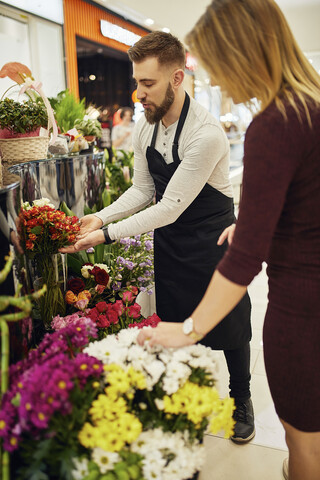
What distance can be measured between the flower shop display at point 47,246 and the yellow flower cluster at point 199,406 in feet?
2.44

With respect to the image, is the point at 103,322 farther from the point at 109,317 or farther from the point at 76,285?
the point at 76,285

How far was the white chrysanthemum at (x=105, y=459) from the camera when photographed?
87 cm

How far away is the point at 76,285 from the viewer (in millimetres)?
1821

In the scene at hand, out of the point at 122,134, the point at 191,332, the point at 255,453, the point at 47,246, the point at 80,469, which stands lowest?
the point at 255,453

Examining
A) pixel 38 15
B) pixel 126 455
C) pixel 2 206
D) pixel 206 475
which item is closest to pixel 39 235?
pixel 2 206

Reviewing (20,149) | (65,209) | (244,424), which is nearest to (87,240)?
(65,209)

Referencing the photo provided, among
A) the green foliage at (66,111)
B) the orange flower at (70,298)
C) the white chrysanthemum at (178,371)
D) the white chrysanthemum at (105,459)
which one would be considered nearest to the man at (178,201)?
the orange flower at (70,298)

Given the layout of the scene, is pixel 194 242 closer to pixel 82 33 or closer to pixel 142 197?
pixel 142 197

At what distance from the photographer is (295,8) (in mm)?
9117

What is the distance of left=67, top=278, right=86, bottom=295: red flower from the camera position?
1.82 meters

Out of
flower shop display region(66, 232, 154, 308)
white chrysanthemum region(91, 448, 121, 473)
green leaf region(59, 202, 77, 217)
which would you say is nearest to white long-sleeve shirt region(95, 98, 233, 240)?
green leaf region(59, 202, 77, 217)

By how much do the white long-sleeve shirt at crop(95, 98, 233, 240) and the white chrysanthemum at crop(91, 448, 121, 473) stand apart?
933mm

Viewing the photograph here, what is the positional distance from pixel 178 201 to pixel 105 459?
1.07 metres

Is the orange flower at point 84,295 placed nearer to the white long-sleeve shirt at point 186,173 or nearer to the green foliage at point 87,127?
the white long-sleeve shirt at point 186,173
